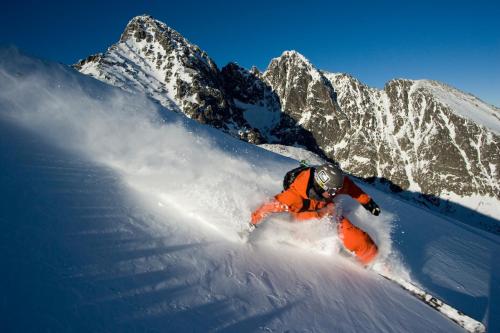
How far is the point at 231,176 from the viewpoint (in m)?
8.37

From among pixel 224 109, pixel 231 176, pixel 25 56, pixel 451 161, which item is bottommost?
pixel 231 176

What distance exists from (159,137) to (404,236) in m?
7.68

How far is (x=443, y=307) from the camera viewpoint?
5.86 metres

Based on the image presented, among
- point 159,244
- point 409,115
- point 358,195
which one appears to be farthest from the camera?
point 409,115

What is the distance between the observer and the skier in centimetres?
687

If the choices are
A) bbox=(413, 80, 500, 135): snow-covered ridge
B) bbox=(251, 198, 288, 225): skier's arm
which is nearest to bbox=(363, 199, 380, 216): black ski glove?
bbox=(251, 198, 288, 225): skier's arm

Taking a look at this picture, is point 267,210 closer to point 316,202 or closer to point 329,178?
point 316,202

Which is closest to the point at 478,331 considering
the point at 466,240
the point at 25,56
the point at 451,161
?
the point at 466,240

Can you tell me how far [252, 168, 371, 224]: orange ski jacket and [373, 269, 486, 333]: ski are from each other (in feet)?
6.59

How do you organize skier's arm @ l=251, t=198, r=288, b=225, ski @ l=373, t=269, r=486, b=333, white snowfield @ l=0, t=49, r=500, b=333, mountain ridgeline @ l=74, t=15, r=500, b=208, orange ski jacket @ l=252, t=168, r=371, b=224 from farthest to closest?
mountain ridgeline @ l=74, t=15, r=500, b=208 → orange ski jacket @ l=252, t=168, r=371, b=224 → skier's arm @ l=251, t=198, r=288, b=225 → ski @ l=373, t=269, r=486, b=333 → white snowfield @ l=0, t=49, r=500, b=333

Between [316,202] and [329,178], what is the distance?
778 millimetres

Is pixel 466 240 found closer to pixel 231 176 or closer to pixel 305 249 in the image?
pixel 305 249

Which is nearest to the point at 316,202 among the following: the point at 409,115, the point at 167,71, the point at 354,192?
the point at 354,192

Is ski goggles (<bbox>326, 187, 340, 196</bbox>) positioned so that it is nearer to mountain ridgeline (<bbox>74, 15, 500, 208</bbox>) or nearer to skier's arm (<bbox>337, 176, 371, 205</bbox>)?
skier's arm (<bbox>337, 176, 371, 205</bbox>)
